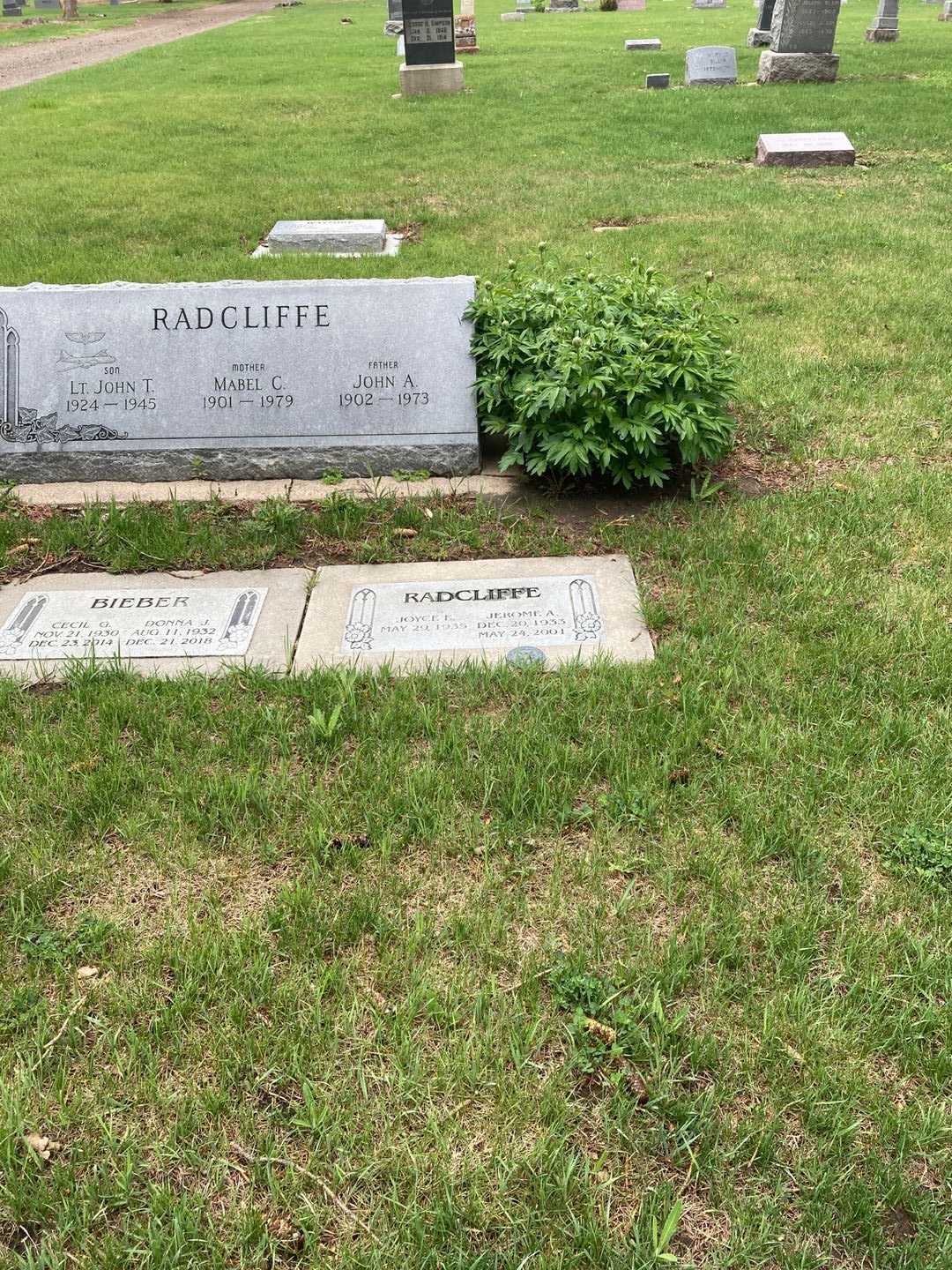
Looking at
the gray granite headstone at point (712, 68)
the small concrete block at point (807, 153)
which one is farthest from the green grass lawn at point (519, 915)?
the gray granite headstone at point (712, 68)

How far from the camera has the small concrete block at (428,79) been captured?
16516 millimetres

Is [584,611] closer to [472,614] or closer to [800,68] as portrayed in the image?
[472,614]

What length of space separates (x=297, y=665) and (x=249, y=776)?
693mm

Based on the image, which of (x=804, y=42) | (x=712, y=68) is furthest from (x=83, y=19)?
(x=804, y=42)

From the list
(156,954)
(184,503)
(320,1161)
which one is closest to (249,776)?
(156,954)

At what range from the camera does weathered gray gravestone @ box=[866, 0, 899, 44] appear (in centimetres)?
2262

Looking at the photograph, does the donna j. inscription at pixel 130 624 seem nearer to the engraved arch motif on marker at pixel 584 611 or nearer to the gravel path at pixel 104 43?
the engraved arch motif on marker at pixel 584 611

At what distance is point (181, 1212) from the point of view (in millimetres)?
1984

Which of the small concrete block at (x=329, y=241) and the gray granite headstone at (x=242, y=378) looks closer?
the gray granite headstone at (x=242, y=378)

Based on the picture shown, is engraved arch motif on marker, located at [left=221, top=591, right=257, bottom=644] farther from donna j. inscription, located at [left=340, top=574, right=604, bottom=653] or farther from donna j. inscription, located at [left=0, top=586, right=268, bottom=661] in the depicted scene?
donna j. inscription, located at [left=340, top=574, right=604, bottom=653]

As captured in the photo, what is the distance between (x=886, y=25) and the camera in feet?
75.1

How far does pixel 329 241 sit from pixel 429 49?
10.8 meters

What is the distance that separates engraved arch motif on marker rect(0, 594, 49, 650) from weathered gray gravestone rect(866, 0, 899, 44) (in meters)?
25.1

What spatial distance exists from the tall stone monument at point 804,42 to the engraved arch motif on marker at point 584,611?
52.7ft
